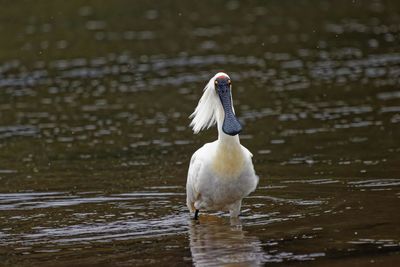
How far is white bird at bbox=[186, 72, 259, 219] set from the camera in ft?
41.7

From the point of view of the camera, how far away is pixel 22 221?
1326 cm

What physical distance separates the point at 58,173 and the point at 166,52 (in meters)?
11.3

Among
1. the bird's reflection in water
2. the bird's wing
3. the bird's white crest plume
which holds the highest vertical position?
the bird's white crest plume

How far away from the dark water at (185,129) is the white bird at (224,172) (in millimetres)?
314

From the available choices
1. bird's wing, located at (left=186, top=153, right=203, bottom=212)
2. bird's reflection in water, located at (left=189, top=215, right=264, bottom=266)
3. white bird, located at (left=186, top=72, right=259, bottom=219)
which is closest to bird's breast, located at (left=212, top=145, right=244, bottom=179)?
white bird, located at (left=186, top=72, right=259, bottom=219)

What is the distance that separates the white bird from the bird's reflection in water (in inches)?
11.3

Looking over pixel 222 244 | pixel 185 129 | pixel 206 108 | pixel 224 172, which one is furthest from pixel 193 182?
pixel 185 129

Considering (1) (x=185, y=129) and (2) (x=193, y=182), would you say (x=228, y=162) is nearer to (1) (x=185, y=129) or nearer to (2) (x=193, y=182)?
(2) (x=193, y=182)

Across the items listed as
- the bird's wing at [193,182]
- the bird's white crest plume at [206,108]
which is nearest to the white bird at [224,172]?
the bird's wing at [193,182]

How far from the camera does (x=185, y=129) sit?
19469 millimetres

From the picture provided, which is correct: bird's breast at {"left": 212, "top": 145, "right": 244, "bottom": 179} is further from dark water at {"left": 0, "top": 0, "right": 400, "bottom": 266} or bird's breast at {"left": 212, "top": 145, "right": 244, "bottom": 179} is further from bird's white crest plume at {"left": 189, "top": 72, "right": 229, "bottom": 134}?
bird's white crest plume at {"left": 189, "top": 72, "right": 229, "bottom": 134}

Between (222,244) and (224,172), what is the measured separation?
3.79ft

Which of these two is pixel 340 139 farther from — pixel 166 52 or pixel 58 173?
pixel 166 52

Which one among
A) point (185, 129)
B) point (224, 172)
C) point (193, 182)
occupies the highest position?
point (185, 129)
